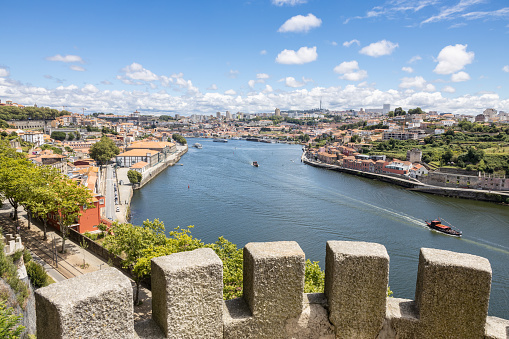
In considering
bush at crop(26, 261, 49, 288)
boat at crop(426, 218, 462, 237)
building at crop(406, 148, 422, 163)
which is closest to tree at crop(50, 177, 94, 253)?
bush at crop(26, 261, 49, 288)

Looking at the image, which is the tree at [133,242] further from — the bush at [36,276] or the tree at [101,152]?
the tree at [101,152]

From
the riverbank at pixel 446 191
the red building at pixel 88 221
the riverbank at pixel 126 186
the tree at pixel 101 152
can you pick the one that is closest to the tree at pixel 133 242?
the red building at pixel 88 221

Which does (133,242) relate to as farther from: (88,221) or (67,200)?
(88,221)

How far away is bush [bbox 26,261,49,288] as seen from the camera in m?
9.23

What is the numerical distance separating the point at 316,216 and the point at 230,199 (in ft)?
27.2

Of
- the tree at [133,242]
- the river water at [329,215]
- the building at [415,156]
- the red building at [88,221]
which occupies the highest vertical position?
the building at [415,156]

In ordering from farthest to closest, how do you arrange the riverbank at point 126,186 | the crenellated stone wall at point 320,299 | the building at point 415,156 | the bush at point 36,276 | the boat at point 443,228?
the building at point 415,156 < the riverbank at point 126,186 < the boat at point 443,228 < the bush at point 36,276 < the crenellated stone wall at point 320,299

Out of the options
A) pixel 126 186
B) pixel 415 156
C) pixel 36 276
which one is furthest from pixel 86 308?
pixel 415 156

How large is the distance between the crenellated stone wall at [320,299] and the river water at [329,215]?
13.0 metres

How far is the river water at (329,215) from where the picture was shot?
18.6 meters

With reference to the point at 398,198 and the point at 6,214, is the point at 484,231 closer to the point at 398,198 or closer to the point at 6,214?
the point at 398,198

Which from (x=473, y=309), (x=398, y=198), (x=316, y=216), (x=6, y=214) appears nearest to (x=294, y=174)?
(x=398, y=198)

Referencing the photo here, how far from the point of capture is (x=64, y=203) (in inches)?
464

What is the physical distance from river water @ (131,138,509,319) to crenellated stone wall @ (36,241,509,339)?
513 inches
